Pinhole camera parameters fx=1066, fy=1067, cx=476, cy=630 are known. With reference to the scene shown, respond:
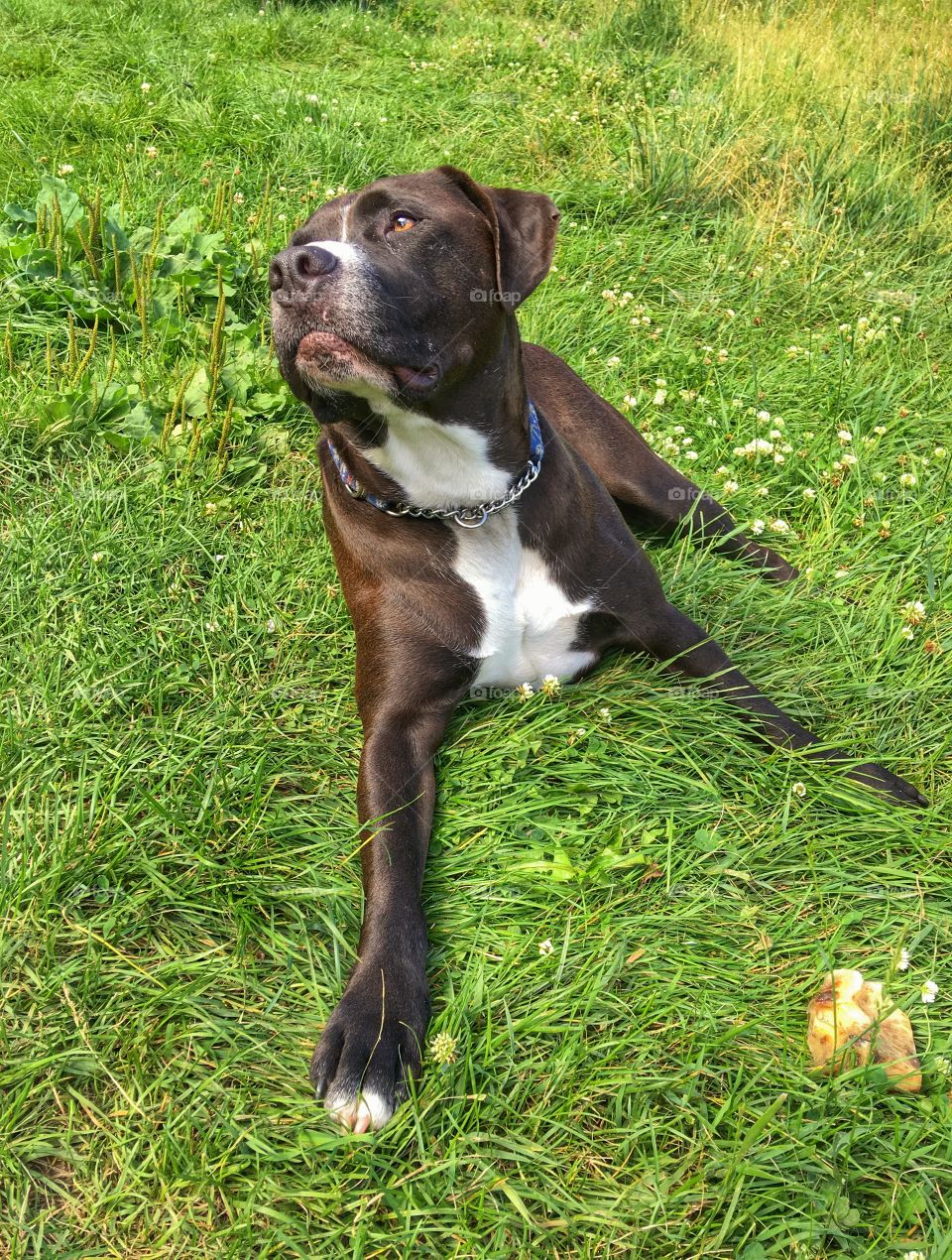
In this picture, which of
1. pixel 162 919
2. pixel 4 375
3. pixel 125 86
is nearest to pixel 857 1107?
pixel 162 919

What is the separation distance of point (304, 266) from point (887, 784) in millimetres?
1833

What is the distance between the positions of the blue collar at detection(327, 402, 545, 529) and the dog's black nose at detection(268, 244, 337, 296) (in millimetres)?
518

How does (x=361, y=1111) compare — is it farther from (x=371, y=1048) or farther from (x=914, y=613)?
(x=914, y=613)

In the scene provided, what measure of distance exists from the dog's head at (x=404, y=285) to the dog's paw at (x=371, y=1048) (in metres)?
1.27

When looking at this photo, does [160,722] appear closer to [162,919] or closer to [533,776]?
[162,919]

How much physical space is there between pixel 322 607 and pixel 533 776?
903 mm

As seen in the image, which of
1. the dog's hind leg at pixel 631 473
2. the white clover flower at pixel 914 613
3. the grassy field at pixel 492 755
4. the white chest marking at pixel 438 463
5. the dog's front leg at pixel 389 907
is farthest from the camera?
the dog's hind leg at pixel 631 473

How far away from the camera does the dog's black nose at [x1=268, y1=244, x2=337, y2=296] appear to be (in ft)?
7.47

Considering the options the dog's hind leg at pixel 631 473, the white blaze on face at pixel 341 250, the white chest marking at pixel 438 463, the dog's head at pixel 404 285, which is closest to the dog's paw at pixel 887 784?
the dog's hind leg at pixel 631 473

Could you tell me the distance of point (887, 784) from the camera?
2.63m

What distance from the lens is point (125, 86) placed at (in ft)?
18.5

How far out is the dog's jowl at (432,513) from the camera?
2297mm

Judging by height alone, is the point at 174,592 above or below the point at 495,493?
below

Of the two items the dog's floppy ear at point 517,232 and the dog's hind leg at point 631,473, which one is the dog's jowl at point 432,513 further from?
the dog's hind leg at point 631,473
